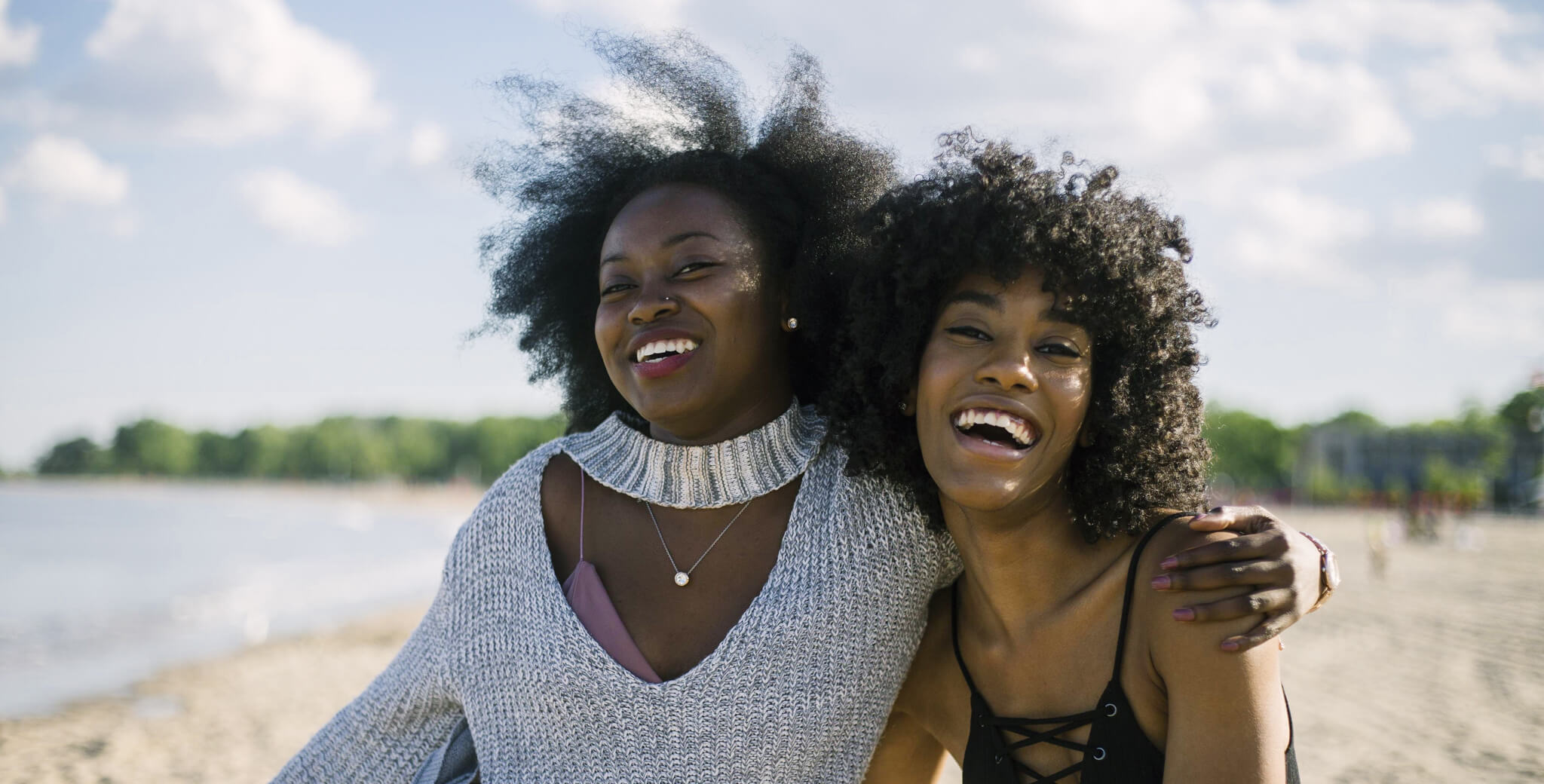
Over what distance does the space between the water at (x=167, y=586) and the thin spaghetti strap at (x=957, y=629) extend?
38.8ft

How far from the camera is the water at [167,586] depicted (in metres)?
15.1

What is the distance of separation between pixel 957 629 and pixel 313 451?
419 feet

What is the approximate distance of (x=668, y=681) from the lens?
9.27 ft

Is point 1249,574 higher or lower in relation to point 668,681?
higher

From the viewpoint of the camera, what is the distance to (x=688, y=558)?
10.1 ft

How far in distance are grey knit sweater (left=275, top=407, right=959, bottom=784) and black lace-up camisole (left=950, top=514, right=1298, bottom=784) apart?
11.6 inches

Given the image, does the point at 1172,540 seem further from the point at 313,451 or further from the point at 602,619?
the point at 313,451

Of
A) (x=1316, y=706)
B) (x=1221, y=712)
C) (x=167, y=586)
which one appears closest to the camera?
(x=1221, y=712)

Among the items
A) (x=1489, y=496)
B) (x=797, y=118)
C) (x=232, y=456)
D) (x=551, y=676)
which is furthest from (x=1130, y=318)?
(x=232, y=456)

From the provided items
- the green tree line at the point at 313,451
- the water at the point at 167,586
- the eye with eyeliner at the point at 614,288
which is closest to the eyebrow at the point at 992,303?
the eye with eyeliner at the point at 614,288

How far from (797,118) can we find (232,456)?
137 meters

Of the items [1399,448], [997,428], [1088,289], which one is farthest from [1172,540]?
[1399,448]

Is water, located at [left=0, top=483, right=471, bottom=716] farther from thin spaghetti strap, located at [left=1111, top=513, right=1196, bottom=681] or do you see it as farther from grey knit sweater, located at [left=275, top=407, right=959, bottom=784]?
thin spaghetti strap, located at [left=1111, top=513, right=1196, bottom=681]

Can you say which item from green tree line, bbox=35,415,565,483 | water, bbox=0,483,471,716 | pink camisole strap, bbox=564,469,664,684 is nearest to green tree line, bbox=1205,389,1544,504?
water, bbox=0,483,471,716
